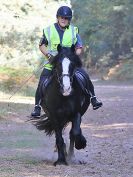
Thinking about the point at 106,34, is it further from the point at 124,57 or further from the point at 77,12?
the point at 77,12

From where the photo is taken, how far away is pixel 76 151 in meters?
13.0

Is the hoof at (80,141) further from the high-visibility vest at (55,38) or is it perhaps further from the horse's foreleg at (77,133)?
the high-visibility vest at (55,38)

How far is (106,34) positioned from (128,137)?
4844cm

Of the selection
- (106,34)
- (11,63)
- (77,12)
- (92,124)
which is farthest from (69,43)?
(77,12)

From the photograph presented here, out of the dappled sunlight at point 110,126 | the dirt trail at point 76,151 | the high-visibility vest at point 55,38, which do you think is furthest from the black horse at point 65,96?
the dappled sunlight at point 110,126

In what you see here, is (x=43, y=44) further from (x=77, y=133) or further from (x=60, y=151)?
(x=60, y=151)

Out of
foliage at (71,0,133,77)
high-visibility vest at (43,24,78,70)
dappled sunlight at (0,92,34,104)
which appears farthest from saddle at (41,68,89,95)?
foliage at (71,0,133,77)

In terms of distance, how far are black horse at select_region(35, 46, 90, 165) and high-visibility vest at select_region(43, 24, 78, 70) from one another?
38cm

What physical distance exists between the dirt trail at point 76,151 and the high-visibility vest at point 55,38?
5.99 ft

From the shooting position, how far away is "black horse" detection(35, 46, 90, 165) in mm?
9891

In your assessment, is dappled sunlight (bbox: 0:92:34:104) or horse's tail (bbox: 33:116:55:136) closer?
horse's tail (bbox: 33:116:55:136)

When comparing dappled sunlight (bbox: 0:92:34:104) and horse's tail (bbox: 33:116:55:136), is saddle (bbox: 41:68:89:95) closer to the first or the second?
horse's tail (bbox: 33:116:55:136)

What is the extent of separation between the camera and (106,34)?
6341cm

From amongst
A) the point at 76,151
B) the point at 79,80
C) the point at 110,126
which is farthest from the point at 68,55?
the point at 110,126
